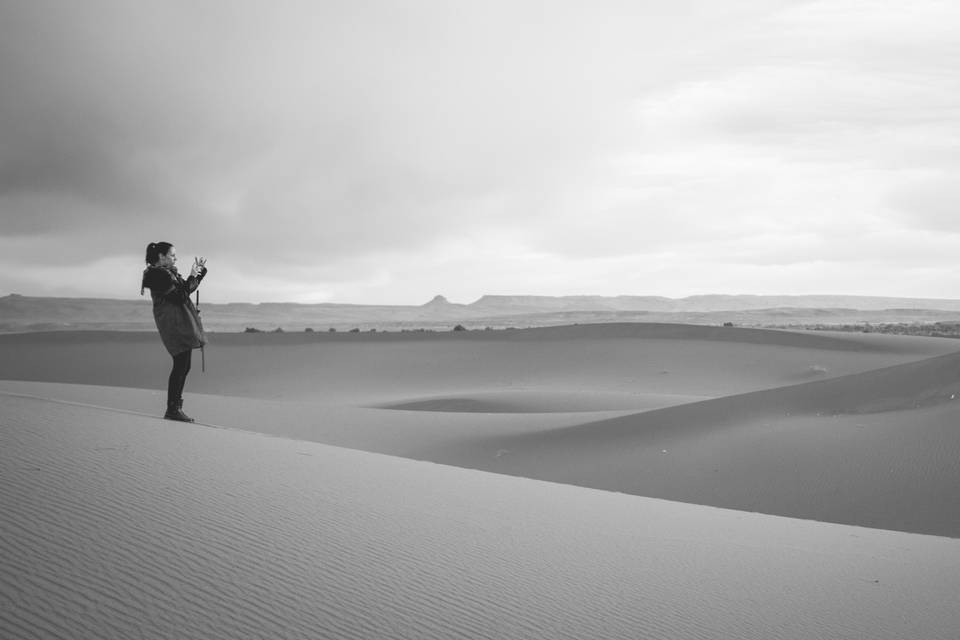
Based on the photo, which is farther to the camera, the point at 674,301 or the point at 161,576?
the point at 674,301

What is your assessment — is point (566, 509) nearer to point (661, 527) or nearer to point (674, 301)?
point (661, 527)

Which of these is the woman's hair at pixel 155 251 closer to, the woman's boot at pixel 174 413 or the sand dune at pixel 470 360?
the woman's boot at pixel 174 413

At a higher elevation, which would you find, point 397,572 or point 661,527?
point 397,572

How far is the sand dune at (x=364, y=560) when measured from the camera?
7.64ft

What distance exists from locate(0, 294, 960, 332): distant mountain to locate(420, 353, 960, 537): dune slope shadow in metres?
54.0

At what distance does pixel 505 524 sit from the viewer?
13.9 ft

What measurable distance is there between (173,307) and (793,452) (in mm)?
7625

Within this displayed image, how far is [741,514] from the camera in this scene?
21.5 feet

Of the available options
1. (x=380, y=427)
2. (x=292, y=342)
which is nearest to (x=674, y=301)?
(x=292, y=342)

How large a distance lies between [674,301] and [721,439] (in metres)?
133

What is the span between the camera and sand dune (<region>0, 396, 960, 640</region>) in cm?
233

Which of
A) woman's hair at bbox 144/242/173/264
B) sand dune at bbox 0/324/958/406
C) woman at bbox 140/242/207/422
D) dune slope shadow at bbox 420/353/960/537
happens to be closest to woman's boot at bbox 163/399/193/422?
woman at bbox 140/242/207/422

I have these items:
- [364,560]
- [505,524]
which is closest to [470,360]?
[505,524]

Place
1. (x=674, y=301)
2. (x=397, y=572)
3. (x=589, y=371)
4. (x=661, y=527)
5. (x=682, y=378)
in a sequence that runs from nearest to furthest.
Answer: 1. (x=397, y=572)
2. (x=661, y=527)
3. (x=682, y=378)
4. (x=589, y=371)
5. (x=674, y=301)
